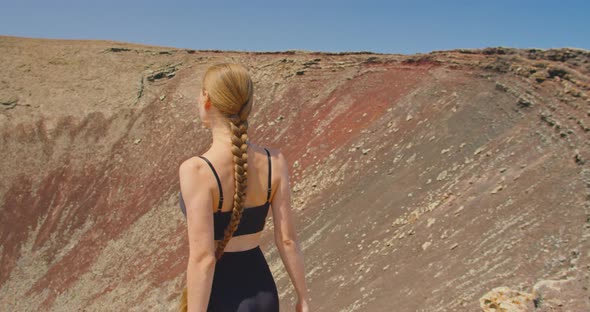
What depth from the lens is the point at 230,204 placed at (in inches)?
122

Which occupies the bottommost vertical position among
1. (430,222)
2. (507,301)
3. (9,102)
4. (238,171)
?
(507,301)

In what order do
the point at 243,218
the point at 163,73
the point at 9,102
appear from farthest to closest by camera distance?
1. the point at 163,73
2. the point at 9,102
3. the point at 243,218

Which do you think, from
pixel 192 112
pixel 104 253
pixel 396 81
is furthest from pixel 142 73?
pixel 396 81

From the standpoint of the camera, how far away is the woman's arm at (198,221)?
2.95m

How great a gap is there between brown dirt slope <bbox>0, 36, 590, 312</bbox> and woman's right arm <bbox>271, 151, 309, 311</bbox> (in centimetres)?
401

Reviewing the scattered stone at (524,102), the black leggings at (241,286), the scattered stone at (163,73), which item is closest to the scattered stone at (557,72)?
the scattered stone at (524,102)

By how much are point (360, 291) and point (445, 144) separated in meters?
5.35

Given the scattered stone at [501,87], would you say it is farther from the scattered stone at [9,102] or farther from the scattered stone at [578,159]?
the scattered stone at [9,102]

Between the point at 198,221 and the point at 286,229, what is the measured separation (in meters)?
0.65

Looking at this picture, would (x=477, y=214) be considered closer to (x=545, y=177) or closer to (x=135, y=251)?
(x=545, y=177)

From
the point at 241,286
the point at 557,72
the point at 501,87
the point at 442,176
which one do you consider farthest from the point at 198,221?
the point at 501,87

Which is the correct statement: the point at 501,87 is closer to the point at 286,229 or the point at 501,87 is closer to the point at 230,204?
the point at 286,229

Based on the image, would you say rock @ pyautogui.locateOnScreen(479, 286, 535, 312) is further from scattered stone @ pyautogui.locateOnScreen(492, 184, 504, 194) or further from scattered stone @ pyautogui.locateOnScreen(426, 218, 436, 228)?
scattered stone @ pyautogui.locateOnScreen(426, 218, 436, 228)

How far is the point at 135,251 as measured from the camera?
20.5 m
